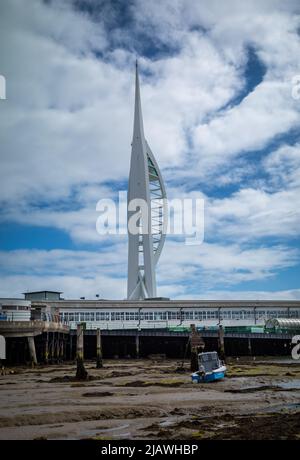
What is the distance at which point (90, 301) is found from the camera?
91.8 m

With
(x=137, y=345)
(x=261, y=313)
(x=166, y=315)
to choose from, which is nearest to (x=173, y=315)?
(x=166, y=315)

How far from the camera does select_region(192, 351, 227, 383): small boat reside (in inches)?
1305

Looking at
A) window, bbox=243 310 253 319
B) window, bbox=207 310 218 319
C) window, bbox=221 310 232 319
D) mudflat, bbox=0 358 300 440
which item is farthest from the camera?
window, bbox=243 310 253 319

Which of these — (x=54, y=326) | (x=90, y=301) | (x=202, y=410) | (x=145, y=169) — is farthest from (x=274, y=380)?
(x=145, y=169)

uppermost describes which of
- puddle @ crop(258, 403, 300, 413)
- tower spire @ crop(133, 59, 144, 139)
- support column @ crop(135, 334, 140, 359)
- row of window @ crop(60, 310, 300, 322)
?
tower spire @ crop(133, 59, 144, 139)

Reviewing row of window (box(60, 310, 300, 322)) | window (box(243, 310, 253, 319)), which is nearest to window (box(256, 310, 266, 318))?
row of window (box(60, 310, 300, 322))

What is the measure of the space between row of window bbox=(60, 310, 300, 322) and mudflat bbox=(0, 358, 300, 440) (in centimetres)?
5574

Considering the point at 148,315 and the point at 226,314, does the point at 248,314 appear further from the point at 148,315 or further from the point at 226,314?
the point at 148,315

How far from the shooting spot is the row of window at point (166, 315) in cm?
9100

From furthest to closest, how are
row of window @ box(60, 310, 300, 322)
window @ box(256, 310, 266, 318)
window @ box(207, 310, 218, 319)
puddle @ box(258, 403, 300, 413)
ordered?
window @ box(256, 310, 266, 318) → window @ box(207, 310, 218, 319) → row of window @ box(60, 310, 300, 322) → puddle @ box(258, 403, 300, 413)

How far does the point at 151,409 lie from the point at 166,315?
73.6 metres

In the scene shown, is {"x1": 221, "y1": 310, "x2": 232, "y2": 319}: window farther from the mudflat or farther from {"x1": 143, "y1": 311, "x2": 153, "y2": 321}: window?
the mudflat
